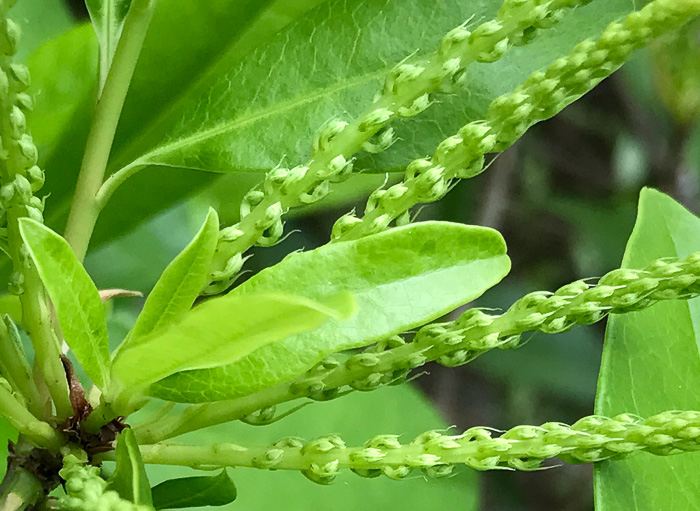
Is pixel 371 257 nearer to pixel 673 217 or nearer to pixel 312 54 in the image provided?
pixel 312 54

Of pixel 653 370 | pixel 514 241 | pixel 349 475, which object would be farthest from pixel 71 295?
pixel 514 241

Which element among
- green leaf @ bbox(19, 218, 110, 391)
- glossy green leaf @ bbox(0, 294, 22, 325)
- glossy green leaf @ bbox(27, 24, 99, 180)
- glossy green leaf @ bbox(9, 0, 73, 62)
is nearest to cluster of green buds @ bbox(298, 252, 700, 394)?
green leaf @ bbox(19, 218, 110, 391)

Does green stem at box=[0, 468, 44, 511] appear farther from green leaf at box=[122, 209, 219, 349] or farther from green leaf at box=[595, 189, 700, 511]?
green leaf at box=[595, 189, 700, 511]

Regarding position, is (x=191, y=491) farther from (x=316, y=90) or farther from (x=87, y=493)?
(x=316, y=90)

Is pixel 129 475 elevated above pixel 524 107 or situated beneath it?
situated beneath

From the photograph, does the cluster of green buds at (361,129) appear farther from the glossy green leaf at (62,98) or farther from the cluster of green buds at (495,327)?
the glossy green leaf at (62,98)

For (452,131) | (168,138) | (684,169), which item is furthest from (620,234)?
(168,138)

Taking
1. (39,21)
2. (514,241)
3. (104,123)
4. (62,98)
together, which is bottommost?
(104,123)
